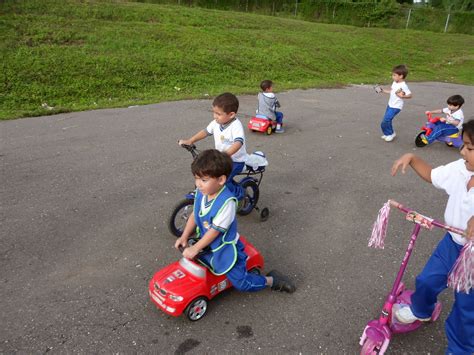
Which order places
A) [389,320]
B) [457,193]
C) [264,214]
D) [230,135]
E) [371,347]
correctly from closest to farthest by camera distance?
1. [457,193]
2. [371,347]
3. [389,320]
4. [230,135]
5. [264,214]

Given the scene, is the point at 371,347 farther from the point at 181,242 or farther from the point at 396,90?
the point at 396,90

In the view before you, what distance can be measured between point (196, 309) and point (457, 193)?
6.95ft

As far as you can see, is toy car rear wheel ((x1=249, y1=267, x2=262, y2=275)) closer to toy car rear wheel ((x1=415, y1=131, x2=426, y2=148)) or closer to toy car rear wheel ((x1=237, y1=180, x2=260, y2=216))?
toy car rear wheel ((x1=237, y1=180, x2=260, y2=216))

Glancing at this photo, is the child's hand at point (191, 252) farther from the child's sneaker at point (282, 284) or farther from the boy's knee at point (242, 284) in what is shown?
A: the child's sneaker at point (282, 284)

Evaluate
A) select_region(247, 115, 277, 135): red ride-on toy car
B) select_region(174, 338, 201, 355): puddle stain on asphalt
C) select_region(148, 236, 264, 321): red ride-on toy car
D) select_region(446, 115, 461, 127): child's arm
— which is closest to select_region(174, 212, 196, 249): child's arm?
select_region(148, 236, 264, 321): red ride-on toy car

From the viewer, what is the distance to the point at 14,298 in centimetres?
331

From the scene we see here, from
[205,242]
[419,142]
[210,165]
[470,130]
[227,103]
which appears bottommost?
[419,142]

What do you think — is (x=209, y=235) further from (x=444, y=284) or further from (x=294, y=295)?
(x=444, y=284)

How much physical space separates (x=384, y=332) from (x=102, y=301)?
228 cm

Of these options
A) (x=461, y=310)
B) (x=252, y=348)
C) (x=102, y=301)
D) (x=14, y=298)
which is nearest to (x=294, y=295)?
(x=252, y=348)

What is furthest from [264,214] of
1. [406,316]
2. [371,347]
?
[371,347]

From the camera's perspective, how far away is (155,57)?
42.5 ft

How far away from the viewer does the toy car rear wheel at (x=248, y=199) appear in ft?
15.4

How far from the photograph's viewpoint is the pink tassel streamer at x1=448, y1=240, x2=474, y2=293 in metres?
2.30
